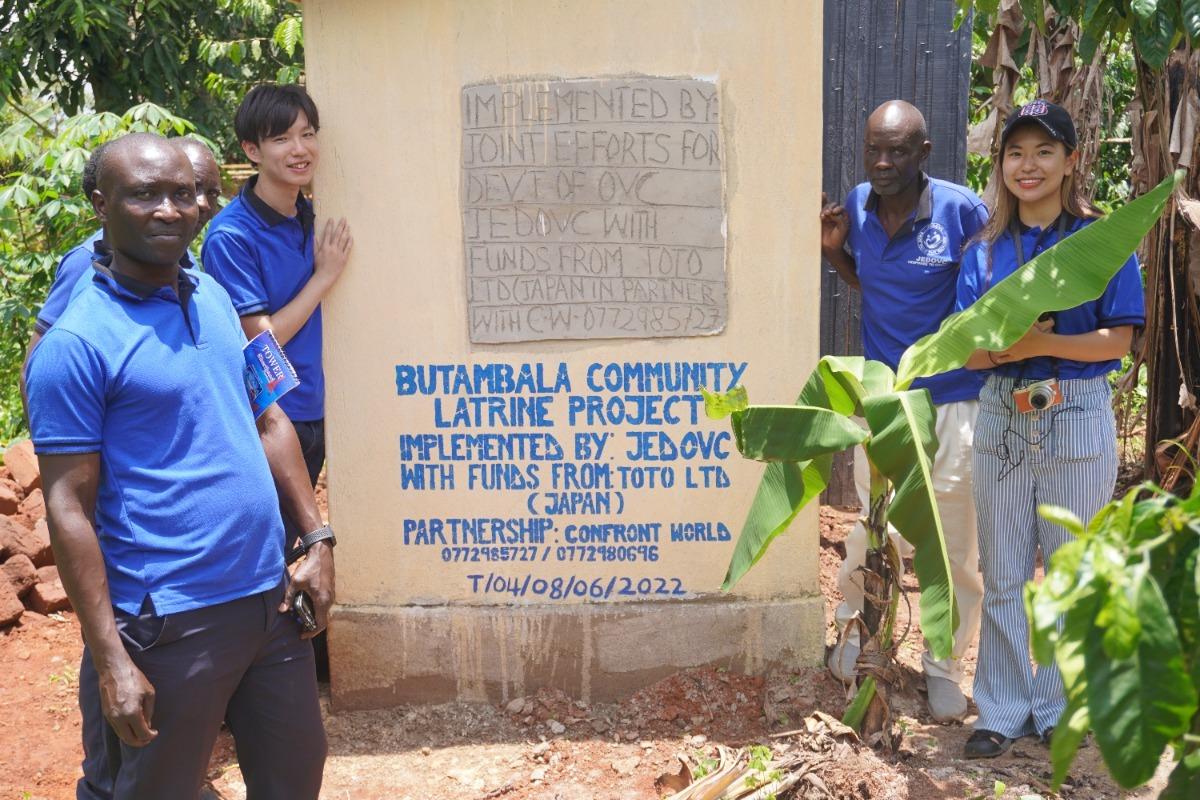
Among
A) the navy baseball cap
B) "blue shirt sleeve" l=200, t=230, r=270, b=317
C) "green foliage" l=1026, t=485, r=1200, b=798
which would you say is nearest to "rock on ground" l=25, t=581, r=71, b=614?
"blue shirt sleeve" l=200, t=230, r=270, b=317

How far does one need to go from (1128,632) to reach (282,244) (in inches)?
124

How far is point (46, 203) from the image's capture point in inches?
273

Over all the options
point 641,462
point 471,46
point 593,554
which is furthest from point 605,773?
point 471,46

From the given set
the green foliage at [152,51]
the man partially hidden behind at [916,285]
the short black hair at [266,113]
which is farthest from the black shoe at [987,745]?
the green foliage at [152,51]

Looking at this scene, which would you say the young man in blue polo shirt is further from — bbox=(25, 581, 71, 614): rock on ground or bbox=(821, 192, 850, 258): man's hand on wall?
bbox=(25, 581, 71, 614): rock on ground

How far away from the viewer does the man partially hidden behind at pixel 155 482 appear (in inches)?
102

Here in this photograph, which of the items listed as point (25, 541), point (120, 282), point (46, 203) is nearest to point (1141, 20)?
point (120, 282)

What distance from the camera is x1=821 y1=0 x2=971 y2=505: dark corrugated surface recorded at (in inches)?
240

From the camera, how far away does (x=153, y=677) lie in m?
2.72

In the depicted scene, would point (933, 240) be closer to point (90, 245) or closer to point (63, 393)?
point (90, 245)

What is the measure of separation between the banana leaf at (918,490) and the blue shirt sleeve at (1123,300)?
2.34 ft

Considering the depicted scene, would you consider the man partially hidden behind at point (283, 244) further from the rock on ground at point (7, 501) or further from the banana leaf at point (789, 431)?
the rock on ground at point (7, 501)

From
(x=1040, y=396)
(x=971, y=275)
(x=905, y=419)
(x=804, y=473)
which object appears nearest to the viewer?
(x=905, y=419)

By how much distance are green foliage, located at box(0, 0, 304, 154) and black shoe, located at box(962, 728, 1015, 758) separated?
5800 millimetres
